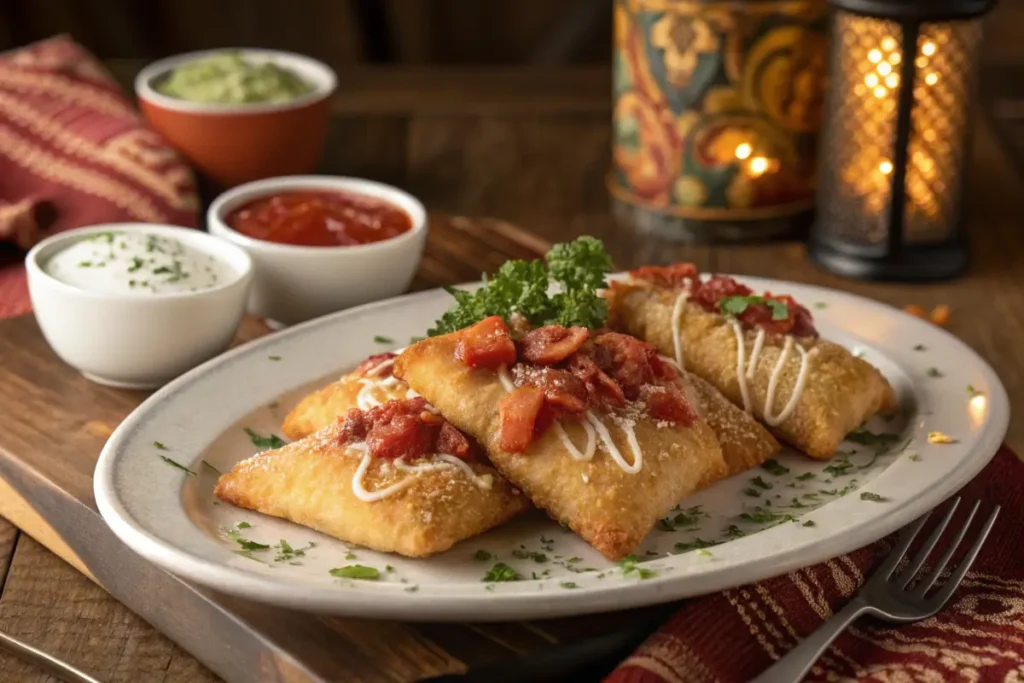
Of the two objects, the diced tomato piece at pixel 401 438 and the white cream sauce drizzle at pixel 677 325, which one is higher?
the diced tomato piece at pixel 401 438

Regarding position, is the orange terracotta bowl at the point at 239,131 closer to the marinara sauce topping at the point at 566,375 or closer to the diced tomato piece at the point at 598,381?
the marinara sauce topping at the point at 566,375

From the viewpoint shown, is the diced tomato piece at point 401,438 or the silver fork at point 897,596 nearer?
the silver fork at point 897,596

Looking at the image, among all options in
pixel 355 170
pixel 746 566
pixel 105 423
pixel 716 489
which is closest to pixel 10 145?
pixel 355 170

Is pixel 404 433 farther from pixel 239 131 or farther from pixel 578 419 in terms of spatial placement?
pixel 239 131

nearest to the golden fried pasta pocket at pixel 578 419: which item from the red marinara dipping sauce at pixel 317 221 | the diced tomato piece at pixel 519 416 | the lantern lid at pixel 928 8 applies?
the diced tomato piece at pixel 519 416

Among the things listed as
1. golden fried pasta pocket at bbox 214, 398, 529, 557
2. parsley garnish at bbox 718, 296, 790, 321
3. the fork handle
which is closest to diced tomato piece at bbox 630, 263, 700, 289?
parsley garnish at bbox 718, 296, 790, 321

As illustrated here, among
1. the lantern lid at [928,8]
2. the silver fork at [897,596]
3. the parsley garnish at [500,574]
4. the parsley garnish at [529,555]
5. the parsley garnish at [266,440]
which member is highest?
the lantern lid at [928,8]

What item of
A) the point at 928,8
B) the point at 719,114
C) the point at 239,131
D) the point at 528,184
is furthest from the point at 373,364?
the point at 528,184

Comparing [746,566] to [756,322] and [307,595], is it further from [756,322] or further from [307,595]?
[756,322]
